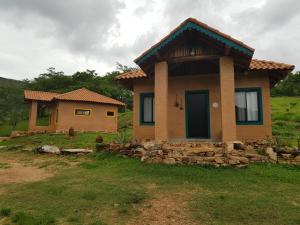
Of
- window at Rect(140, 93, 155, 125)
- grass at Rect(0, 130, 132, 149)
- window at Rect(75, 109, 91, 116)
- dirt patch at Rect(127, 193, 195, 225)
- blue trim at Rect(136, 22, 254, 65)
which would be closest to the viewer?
dirt patch at Rect(127, 193, 195, 225)

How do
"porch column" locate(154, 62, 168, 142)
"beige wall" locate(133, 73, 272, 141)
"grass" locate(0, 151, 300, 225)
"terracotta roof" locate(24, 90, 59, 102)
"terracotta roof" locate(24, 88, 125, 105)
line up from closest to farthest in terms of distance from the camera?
"grass" locate(0, 151, 300, 225), "porch column" locate(154, 62, 168, 142), "beige wall" locate(133, 73, 272, 141), "terracotta roof" locate(24, 88, 125, 105), "terracotta roof" locate(24, 90, 59, 102)

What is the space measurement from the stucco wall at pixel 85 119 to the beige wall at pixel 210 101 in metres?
13.1

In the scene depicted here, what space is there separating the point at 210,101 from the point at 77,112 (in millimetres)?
16261

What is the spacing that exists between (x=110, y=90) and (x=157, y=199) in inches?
1481

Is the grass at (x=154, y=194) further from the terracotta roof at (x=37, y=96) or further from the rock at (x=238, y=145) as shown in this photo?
the terracotta roof at (x=37, y=96)

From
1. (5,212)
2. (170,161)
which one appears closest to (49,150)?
(170,161)

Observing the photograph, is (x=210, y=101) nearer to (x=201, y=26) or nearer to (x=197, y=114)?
(x=197, y=114)

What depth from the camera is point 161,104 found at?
10.5 m

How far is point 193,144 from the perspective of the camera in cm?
977

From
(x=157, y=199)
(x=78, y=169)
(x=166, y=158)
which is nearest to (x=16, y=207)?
(x=157, y=199)

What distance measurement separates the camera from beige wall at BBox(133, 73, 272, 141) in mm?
11211

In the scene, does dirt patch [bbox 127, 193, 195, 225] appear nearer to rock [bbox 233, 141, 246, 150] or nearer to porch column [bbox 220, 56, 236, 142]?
rock [bbox 233, 141, 246, 150]

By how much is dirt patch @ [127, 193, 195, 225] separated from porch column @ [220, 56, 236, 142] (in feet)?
13.4

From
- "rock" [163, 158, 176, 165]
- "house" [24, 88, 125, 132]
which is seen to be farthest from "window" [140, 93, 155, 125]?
"house" [24, 88, 125, 132]
